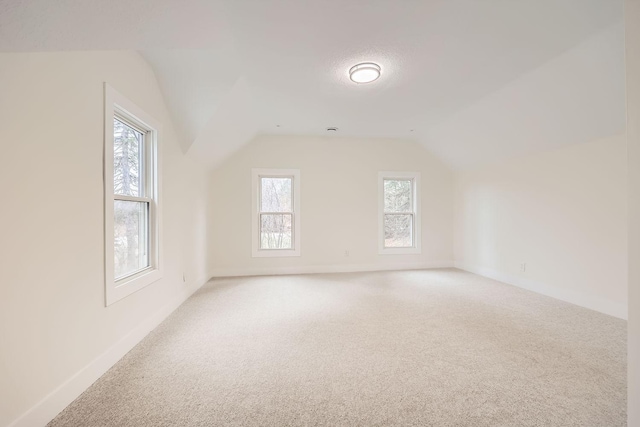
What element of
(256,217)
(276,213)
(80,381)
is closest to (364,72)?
(276,213)

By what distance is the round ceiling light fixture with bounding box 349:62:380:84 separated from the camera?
2.36m

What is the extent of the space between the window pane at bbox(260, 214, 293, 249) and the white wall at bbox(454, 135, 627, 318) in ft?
11.3

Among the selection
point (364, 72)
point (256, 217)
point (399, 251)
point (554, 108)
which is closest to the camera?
point (364, 72)

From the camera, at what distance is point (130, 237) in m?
2.28

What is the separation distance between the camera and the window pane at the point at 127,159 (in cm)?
212

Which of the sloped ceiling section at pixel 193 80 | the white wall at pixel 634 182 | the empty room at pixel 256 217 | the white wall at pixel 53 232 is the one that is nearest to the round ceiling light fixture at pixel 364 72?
the empty room at pixel 256 217

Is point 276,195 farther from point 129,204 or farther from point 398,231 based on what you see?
point 129,204

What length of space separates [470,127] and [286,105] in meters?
2.66

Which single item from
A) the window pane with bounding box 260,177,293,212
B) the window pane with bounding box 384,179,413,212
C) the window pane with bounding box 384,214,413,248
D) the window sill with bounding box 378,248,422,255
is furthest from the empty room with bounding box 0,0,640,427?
the window pane with bounding box 384,179,413,212

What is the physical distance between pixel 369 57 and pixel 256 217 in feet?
10.5

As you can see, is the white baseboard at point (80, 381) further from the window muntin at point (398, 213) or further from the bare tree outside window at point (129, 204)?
the window muntin at point (398, 213)

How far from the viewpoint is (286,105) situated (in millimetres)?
3330

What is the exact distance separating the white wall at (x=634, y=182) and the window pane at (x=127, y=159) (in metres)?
3.02

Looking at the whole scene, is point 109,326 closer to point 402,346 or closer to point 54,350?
point 54,350
